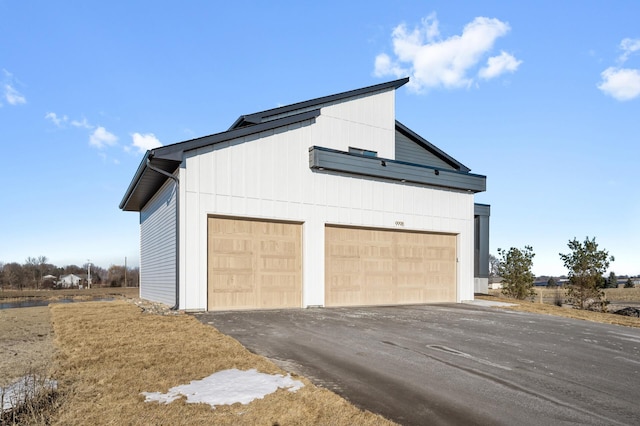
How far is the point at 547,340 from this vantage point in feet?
27.8

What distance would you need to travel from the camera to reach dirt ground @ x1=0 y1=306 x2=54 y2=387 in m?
5.47

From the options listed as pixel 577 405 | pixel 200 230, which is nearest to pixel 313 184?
pixel 200 230

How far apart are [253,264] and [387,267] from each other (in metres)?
5.23

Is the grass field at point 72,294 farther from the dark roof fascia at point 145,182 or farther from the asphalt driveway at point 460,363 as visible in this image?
the asphalt driveway at point 460,363

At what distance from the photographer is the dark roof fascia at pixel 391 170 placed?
535 inches

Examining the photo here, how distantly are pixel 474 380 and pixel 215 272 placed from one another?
26.8ft

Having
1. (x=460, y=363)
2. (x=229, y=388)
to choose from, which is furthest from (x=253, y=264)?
(x=229, y=388)

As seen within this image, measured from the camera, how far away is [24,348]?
281 inches

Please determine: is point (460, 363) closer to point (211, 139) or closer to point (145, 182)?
point (211, 139)

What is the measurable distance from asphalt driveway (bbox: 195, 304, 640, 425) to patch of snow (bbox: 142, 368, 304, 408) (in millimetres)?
518

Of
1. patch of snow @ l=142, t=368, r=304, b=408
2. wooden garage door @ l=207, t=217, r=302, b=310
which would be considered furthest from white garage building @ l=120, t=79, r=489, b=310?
patch of snow @ l=142, t=368, r=304, b=408

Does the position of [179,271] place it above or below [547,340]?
above

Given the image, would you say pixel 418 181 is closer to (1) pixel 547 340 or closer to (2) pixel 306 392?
(1) pixel 547 340

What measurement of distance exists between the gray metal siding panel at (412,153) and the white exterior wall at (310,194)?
3.24 feet
